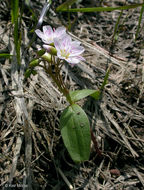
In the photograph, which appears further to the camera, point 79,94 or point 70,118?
point 79,94

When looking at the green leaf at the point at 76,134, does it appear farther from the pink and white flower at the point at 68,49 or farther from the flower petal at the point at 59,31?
the flower petal at the point at 59,31

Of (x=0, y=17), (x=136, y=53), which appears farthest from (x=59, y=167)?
(x=0, y=17)

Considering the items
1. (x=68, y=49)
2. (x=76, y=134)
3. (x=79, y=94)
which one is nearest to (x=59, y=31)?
(x=68, y=49)

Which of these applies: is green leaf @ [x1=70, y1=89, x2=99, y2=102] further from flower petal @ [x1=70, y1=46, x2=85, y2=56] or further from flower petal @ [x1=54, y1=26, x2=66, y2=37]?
flower petal @ [x1=54, y1=26, x2=66, y2=37]

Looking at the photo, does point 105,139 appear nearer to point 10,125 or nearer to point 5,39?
point 10,125

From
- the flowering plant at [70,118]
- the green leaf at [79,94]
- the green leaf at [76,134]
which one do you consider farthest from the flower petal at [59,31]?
the green leaf at [76,134]

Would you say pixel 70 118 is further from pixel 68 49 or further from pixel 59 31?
pixel 59 31
